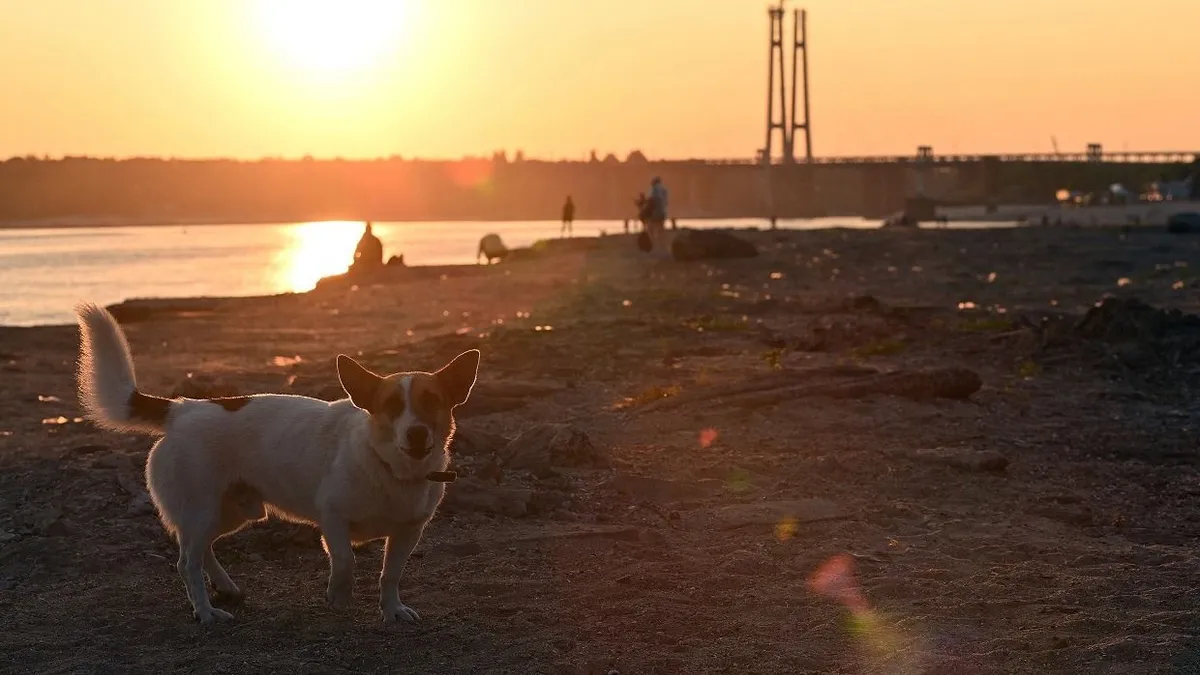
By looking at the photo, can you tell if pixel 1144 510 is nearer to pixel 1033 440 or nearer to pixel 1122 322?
pixel 1033 440

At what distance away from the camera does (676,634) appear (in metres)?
6.54

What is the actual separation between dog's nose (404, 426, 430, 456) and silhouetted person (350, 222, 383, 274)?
2927cm

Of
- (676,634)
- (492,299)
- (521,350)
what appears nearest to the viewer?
(676,634)

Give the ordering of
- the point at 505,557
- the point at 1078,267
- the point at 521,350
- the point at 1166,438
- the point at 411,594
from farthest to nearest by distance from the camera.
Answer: the point at 1078,267, the point at 521,350, the point at 1166,438, the point at 505,557, the point at 411,594

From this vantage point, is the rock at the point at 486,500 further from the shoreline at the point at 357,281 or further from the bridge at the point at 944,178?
the bridge at the point at 944,178

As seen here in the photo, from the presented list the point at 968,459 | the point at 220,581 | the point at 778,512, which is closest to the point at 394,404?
the point at 220,581

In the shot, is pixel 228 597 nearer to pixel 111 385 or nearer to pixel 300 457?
pixel 300 457

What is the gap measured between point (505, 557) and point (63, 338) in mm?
14909

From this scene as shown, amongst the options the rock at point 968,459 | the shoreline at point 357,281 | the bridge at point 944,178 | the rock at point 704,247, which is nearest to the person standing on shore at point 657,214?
the rock at point 704,247

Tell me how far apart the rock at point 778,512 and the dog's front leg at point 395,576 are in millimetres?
2590

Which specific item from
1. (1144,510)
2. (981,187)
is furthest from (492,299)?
(981,187)

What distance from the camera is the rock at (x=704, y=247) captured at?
35219mm

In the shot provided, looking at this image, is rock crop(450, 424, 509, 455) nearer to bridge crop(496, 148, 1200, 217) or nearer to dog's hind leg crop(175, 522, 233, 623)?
dog's hind leg crop(175, 522, 233, 623)

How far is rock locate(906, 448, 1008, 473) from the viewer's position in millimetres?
10133
